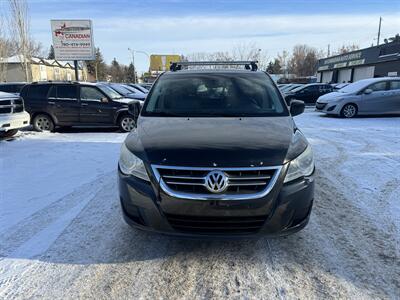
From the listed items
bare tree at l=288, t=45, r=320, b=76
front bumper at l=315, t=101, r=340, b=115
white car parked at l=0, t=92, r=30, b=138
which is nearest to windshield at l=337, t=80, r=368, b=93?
front bumper at l=315, t=101, r=340, b=115

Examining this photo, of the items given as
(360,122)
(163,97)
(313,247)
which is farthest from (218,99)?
(360,122)

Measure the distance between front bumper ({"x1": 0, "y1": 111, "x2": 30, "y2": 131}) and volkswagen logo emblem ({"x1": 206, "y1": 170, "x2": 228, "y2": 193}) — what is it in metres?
8.06

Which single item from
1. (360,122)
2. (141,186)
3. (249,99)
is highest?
(249,99)

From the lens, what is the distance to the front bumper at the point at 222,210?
280cm

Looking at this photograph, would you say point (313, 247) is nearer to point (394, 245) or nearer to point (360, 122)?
point (394, 245)

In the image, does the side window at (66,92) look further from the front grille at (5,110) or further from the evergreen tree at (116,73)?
the evergreen tree at (116,73)

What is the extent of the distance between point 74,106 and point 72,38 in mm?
12233

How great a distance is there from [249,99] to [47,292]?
3.09m

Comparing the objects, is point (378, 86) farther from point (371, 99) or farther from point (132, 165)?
point (132, 165)

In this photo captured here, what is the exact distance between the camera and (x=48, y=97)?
11109 millimetres

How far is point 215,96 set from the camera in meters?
4.35

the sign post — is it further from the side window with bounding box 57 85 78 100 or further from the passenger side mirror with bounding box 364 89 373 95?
the passenger side mirror with bounding box 364 89 373 95

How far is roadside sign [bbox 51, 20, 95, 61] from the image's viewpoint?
822 inches

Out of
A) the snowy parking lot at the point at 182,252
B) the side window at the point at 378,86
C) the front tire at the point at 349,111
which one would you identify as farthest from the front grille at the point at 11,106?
the side window at the point at 378,86
